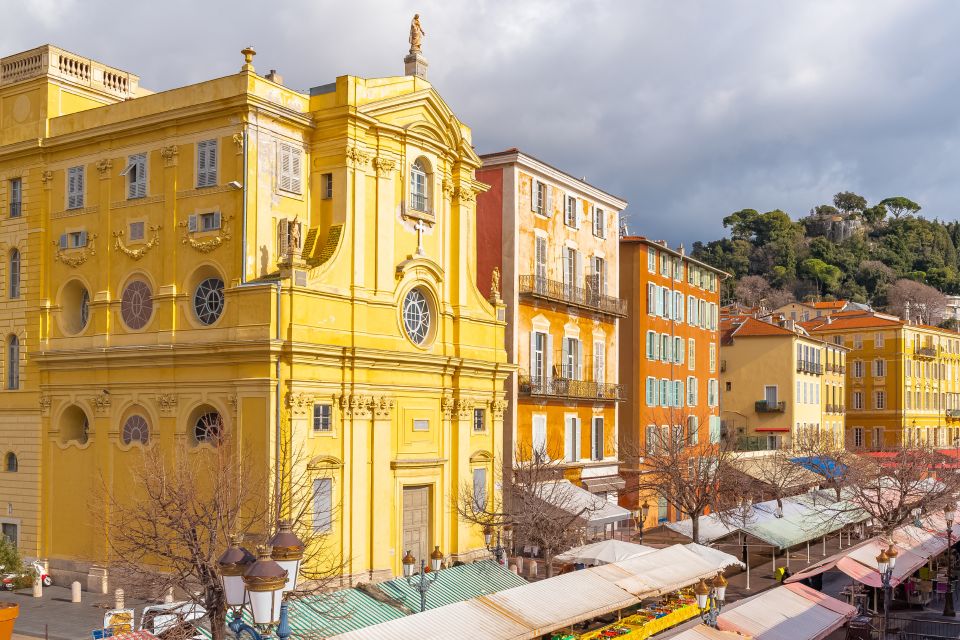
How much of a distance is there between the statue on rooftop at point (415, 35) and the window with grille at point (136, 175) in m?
10.2

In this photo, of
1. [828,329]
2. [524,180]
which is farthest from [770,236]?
[524,180]

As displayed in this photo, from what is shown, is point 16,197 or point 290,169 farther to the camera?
point 16,197

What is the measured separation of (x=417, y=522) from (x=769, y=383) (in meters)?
42.8

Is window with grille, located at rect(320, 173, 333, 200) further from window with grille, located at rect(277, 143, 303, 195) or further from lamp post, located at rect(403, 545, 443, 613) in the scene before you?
lamp post, located at rect(403, 545, 443, 613)

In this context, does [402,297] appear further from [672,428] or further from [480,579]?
[672,428]

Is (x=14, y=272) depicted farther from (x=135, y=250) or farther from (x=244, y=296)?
(x=244, y=296)

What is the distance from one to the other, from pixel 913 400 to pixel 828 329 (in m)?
8.94

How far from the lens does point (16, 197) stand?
39438 millimetres

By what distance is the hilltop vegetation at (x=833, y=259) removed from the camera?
146m

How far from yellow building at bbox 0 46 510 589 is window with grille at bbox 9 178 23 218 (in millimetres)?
110

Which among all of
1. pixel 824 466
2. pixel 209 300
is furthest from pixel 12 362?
pixel 824 466

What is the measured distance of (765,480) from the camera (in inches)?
2173

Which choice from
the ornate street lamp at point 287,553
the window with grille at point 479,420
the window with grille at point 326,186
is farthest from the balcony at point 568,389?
the ornate street lamp at point 287,553

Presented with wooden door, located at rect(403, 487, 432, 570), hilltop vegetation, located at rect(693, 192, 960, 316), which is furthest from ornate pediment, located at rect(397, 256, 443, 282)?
hilltop vegetation, located at rect(693, 192, 960, 316)
